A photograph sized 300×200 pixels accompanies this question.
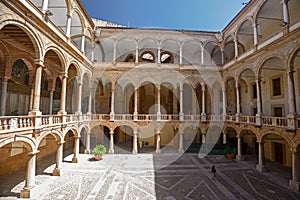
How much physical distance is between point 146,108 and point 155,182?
13995 millimetres

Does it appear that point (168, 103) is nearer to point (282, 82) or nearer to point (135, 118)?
point (135, 118)

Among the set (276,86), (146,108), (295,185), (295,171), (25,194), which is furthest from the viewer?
(146,108)

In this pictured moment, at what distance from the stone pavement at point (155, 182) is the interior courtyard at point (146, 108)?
0.28ft

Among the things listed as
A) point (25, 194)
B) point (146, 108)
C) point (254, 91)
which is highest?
point (254, 91)

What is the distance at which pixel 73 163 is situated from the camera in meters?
15.1

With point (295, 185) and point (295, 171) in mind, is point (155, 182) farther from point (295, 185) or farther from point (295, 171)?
point (295, 171)

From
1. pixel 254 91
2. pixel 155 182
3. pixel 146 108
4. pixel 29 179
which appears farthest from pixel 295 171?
pixel 146 108

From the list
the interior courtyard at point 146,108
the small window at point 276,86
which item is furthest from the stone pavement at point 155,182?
the small window at point 276,86

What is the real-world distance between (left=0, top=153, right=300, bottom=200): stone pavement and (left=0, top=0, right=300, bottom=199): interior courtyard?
84mm

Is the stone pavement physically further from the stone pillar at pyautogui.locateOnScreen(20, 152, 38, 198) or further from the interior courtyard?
the stone pillar at pyautogui.locateOnScreen(20, 152, 38, 198)

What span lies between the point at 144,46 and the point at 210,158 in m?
16.9

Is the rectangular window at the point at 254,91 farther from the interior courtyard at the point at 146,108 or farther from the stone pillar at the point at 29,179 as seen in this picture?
the stone pillar at the point at 29,179

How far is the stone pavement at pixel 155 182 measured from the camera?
9.76 metres

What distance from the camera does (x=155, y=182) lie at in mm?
11625
